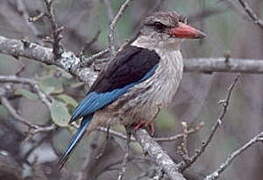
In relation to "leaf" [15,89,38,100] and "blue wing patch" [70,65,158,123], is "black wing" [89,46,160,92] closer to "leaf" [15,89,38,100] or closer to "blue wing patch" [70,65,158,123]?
"blue wing patch" [70,65,158,123]

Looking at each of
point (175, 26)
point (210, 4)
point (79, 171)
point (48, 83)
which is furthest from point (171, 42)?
point (210, 4)

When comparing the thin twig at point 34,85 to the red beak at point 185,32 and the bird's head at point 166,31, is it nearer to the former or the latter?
the bird's head at point 166,31

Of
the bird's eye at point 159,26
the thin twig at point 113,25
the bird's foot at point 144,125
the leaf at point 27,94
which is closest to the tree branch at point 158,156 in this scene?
the bird's foot at point 144,125

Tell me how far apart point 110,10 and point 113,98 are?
977 millimetres

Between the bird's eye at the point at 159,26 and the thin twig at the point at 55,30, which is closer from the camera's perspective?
the thin twig at the point at 55,30

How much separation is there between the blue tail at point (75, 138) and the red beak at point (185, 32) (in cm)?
56

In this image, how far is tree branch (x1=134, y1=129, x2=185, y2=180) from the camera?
9.48 ft

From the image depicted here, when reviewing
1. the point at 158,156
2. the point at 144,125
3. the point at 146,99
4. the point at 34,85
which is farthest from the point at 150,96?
the point at 158,156

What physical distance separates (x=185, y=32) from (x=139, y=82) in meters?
0.33

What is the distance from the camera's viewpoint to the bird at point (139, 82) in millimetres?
3885

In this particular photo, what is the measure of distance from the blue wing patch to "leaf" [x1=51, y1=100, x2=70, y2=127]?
0.10 metres

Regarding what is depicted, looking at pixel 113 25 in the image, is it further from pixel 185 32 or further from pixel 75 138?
pixel 75 138

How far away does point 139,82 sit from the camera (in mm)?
3943

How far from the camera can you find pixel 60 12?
5.55 m
